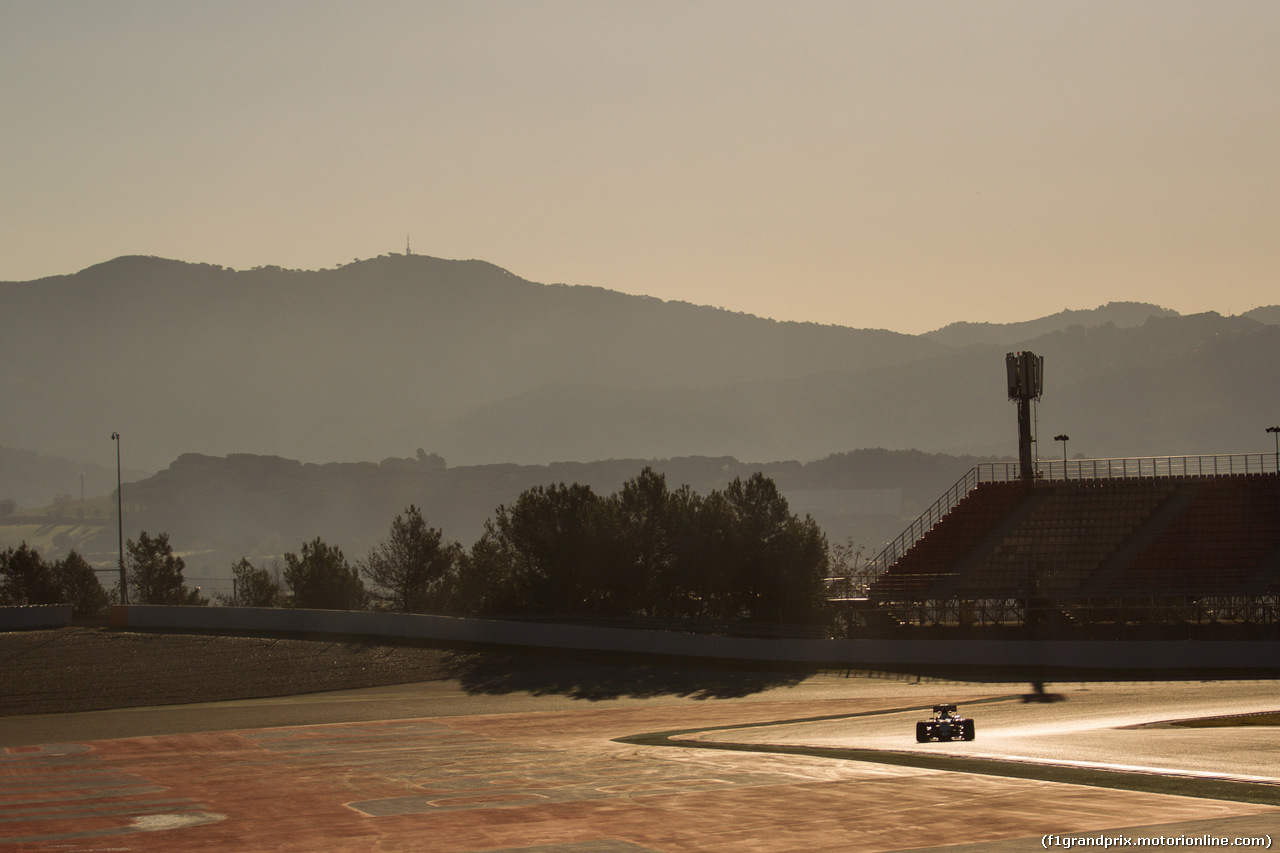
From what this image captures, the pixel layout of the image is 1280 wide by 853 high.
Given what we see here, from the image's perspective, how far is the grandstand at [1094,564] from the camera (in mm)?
44344

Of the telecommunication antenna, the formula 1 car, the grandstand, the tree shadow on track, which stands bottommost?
the tree shadow on track

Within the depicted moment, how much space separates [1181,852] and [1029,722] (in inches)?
574

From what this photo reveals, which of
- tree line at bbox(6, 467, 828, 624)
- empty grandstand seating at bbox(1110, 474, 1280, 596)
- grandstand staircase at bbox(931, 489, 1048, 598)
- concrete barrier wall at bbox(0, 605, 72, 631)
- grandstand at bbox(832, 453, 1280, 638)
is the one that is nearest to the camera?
grandstand at bbox(832, 453, 1280, 638)

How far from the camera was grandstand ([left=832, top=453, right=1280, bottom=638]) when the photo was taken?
145 feet

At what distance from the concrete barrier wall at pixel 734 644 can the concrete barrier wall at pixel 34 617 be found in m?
3.76

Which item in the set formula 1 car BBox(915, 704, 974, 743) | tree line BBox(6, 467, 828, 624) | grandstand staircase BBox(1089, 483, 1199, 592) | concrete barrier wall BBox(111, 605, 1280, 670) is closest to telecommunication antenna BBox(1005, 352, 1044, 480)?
grandstand staircase BBox(1089, 483, 1199, 592)

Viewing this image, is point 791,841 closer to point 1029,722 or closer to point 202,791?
point 202,791

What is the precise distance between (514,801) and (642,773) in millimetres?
3291

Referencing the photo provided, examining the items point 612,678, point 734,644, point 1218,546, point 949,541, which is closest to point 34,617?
point 612,678

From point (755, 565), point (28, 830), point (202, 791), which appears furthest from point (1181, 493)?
point (28, 830)

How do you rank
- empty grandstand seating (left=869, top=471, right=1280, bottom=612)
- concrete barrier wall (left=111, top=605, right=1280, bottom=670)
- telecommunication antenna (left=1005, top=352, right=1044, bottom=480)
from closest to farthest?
concrete barrier wall (left=111, top=605, right=1280, bottom=670)
empty grandstand seating (left=869, top=471, right=1280, bottom=612)
telecommunication antenna (left=1005, top=352, right=1044, bottom=480)

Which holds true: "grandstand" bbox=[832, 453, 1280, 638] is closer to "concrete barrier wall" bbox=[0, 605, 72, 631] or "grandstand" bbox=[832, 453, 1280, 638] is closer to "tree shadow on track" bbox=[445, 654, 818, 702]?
"tree shadow on track" bbox=[445, 654, 818, 702]

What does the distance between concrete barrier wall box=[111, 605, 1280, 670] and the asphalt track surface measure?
177 inches

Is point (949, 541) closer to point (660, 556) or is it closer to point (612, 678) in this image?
point (660, 556)
